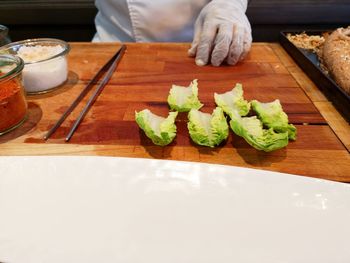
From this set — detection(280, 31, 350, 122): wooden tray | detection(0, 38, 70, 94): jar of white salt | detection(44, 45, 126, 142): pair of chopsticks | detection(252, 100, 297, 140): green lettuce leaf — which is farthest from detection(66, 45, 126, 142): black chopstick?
detection(280, 31, 350, 122): wooden tray

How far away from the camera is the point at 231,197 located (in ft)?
2.12

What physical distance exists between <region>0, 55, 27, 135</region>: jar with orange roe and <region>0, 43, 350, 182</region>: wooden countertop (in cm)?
3

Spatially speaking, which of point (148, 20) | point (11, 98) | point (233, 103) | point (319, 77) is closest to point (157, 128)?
point (233, 103)

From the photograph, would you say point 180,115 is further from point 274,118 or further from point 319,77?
point 319,77

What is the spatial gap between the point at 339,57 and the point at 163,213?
1044 mm

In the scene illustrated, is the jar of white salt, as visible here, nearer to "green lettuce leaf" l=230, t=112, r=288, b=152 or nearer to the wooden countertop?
the wooden countertop

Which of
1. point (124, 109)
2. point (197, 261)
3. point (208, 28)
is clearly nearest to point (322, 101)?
point (208, 28)

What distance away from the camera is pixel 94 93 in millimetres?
1168

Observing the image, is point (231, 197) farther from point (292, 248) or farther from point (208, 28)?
point (208, 28)

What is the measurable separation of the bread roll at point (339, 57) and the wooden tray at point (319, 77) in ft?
0.13

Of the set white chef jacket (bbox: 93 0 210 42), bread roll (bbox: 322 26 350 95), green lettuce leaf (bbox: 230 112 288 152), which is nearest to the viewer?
green lettuce leaf (bbox: 230 112 288 152)

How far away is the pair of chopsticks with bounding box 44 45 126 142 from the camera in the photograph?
97cm

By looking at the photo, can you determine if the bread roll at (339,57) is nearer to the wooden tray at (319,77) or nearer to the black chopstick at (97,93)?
the wooden tray at (319,77)

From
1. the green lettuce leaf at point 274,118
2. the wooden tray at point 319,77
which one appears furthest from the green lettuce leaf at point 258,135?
the wooden tray at point 319,77
